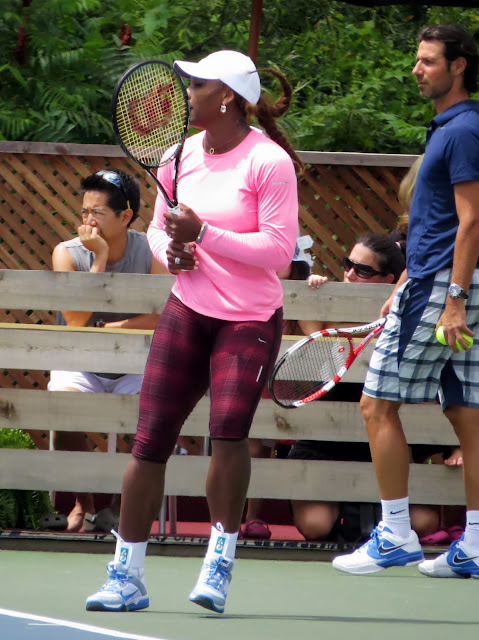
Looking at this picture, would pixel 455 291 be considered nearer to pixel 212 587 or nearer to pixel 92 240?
pixel 212 587

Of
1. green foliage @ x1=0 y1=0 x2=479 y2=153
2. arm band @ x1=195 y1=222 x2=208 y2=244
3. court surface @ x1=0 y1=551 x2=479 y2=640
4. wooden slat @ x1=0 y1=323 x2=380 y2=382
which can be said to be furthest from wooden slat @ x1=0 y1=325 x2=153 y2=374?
green foliage @ x1=0 y1=0 x2=479 y2=153

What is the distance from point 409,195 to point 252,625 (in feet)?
8.58

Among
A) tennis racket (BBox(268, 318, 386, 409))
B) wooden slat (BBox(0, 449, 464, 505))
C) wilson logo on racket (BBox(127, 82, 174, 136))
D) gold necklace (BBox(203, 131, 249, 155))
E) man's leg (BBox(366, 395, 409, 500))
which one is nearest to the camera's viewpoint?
gold necklace (BBox(203, 131, 249, 155))

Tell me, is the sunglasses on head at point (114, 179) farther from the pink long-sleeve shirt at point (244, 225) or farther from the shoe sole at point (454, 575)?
the shoe sole at point (454, 575)

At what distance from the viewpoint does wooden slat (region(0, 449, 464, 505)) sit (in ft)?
19.5

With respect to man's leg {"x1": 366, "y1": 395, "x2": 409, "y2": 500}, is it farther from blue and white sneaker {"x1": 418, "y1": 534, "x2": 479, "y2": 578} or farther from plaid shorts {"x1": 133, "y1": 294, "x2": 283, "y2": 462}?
plaid shorts {"x1": 133, "y1": 294, "x2": 283, "y2": 462}

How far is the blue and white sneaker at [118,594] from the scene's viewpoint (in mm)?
4082

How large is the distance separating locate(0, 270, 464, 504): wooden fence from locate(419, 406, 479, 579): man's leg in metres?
1.12

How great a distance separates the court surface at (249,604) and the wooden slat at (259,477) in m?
0.34

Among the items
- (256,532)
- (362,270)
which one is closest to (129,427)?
(256,532)

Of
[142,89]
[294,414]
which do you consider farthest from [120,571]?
[294,414]

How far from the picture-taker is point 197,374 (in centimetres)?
420

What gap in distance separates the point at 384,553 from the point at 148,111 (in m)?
1.82

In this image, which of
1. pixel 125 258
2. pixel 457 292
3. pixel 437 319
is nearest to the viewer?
pixel 457 292
